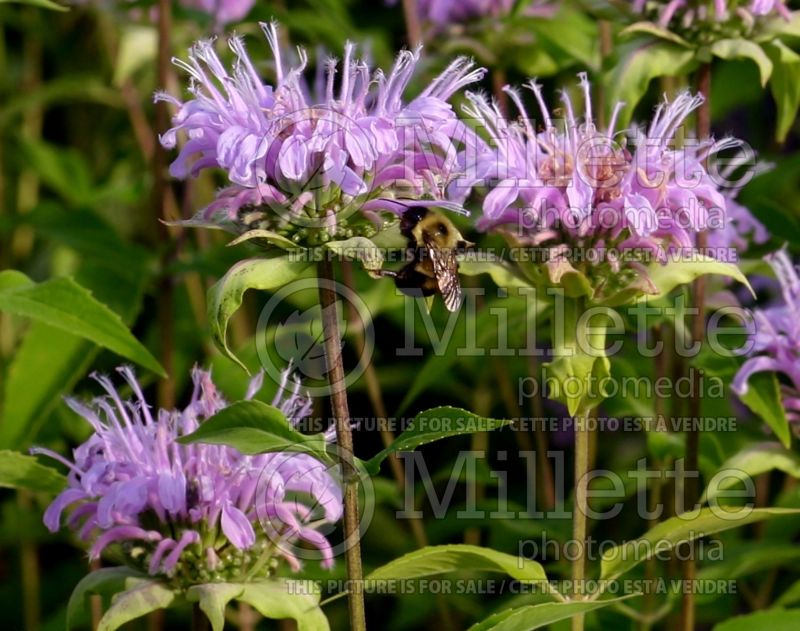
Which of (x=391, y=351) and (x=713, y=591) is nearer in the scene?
(x=713, y=591)

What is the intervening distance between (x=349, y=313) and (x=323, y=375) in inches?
19.5

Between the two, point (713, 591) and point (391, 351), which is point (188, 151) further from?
point (391, 351)

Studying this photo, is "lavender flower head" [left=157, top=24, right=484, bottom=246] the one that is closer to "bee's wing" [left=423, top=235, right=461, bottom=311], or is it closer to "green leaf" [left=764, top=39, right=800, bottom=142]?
"bee's wing" [left=423, top=235, right=461, bottom=311]

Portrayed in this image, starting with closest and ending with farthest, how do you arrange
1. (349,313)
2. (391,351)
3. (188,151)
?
(188,151) < (349,313) < (391,351)

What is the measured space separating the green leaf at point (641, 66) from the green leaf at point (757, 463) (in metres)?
0.53

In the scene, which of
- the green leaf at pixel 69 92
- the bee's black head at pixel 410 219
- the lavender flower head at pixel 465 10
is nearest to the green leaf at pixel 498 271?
the bee's black head at pixel 410 219

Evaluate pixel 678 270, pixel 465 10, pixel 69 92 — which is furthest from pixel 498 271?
pixel 69 92

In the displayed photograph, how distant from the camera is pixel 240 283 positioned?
1376 millimetres

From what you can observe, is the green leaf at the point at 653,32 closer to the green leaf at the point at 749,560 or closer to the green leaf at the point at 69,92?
the green leaf at the point at 749,560

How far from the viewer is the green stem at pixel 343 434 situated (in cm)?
141

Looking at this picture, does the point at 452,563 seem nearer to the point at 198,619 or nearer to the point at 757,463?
the point at 198,619

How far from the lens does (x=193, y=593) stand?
154 cm

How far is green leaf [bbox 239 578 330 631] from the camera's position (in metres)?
1.51

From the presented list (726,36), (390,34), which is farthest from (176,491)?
(390,34)
